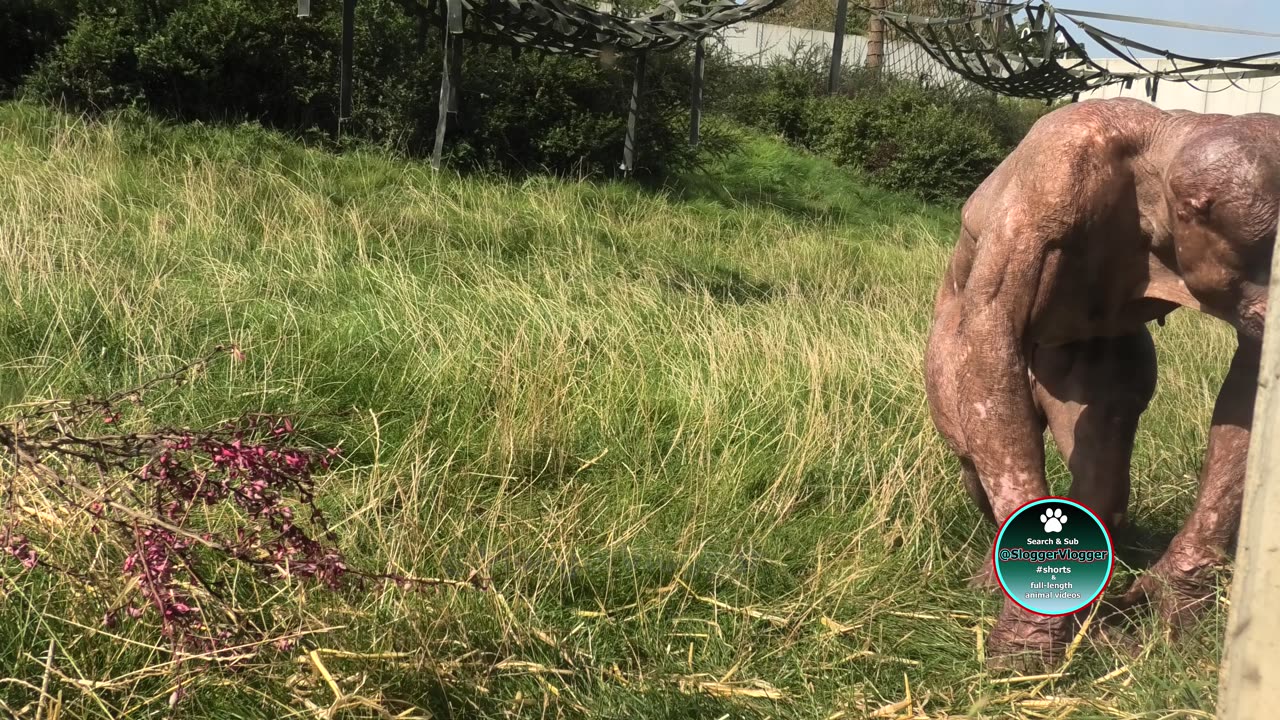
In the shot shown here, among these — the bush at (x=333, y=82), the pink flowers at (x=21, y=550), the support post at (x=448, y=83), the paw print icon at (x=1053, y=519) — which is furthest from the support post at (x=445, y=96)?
the paw print icon at (x=1053, y=519)

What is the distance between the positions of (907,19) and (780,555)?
312 inches

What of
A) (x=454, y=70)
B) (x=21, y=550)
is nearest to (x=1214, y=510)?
(x=21, y=550)

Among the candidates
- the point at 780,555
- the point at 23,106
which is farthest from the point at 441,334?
the point at 23,106

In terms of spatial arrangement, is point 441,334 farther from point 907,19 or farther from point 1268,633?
point 907,19

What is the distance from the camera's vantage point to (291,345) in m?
4.49

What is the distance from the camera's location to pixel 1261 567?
49.4 inches

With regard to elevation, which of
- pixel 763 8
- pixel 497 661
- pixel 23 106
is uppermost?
pixel 763 8

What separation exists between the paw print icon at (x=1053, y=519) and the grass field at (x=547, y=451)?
380 millimetres

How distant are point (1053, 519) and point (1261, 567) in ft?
2.69

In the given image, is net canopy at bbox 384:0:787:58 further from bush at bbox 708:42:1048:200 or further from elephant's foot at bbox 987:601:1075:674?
elephant's foot at bbox 987:601:1075:674

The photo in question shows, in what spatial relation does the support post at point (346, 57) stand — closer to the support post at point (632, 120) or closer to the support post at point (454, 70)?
the support post at point (454, 70)

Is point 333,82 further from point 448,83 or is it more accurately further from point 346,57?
point 448,83

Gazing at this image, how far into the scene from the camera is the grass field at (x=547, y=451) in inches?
91.4

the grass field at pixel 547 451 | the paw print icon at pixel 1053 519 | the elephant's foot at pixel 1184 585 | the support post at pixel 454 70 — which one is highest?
the support post at pixel 454 70
